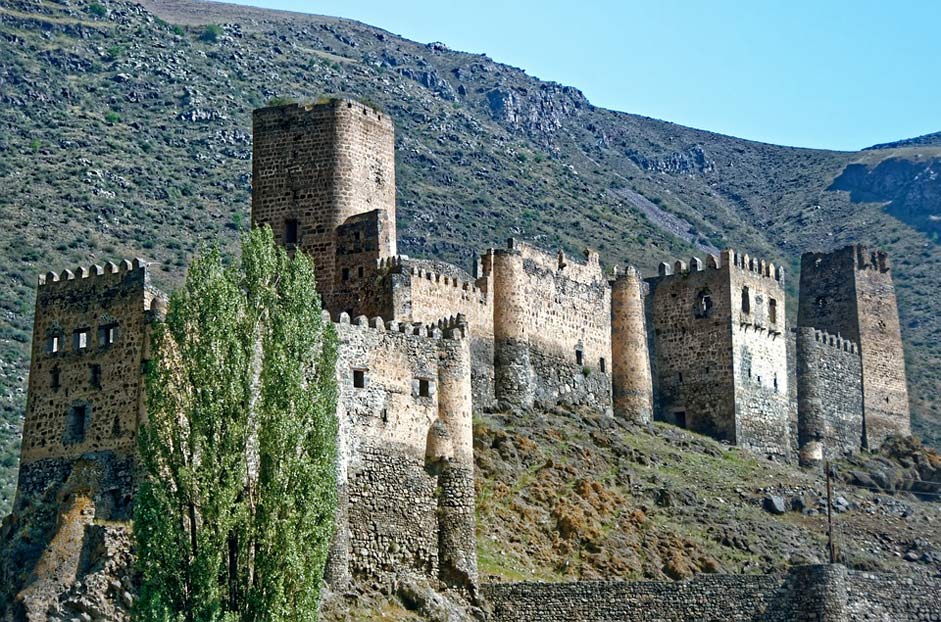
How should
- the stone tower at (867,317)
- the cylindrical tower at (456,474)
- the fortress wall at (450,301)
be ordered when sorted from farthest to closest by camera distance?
the stone tower at (867,317), the fortress wall at (450,301), the cylindrical tower at (456,474)

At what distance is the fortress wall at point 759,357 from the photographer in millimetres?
67125

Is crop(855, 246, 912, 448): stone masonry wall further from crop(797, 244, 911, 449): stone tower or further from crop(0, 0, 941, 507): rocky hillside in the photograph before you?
crop(0, 0, 941, 507): rocky hillside

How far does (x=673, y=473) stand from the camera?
59.8 meters

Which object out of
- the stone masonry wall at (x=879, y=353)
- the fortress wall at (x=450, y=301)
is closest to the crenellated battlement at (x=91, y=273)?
the fortress wall at (x=450, y=301)

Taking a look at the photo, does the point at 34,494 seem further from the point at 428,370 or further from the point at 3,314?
the point at 3,314

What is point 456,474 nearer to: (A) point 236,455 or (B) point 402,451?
(B) point 402,451

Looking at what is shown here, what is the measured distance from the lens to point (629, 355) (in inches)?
2534

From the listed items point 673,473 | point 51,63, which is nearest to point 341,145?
point 673,473

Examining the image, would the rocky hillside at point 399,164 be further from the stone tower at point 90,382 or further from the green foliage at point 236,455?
the green foliage at point 236,455

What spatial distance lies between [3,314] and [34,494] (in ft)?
96.7

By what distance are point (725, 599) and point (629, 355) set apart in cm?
1509

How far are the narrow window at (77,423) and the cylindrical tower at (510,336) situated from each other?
16.6 meters

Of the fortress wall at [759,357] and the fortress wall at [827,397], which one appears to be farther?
the fortress wall at [827,397]

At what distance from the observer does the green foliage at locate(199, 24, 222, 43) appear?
10675 cm
